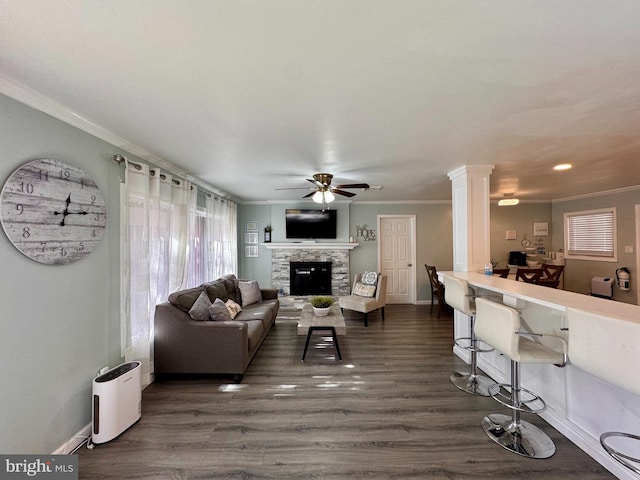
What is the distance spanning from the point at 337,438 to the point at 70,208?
8.67 ft

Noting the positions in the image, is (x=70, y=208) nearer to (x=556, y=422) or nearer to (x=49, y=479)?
(x=49, y=479)

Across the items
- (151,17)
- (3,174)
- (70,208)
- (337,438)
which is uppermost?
(151,17)

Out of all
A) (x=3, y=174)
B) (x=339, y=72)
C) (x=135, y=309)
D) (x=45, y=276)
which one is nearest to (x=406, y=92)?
(x=339, y=72)

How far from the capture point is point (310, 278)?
5.81 meters

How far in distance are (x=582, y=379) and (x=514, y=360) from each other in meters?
0.62

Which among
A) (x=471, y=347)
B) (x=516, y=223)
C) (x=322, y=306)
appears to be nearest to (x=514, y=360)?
(x=471, y=347)

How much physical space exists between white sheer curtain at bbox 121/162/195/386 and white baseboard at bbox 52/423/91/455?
57cm

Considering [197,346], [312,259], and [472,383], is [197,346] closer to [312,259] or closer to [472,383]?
[472,383]

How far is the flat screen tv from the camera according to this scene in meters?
5.79

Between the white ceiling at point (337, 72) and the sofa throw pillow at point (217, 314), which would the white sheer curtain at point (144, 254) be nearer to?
the white ceiling at point (337, 72)

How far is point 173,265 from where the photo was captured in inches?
126

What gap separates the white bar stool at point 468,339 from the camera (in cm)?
252

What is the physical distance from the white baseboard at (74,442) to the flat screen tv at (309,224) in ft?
14.1

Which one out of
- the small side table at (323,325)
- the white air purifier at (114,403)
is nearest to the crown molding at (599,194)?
the small side table at (323,325)
